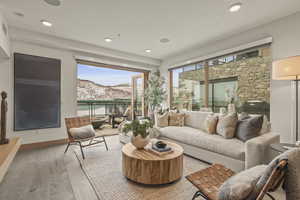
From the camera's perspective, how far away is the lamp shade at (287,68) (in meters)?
1.97

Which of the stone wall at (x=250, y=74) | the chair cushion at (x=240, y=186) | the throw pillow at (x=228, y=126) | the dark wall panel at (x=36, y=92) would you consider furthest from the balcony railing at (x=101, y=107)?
the chair cushion at (x=240, y=186)

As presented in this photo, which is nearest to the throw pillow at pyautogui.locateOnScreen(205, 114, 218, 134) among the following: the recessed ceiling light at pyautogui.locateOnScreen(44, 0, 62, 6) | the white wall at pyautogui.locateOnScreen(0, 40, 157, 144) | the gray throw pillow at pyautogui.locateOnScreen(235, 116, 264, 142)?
the gray throw pillow at pyautogui.locateOnScreen(235, 116, 264, 142)

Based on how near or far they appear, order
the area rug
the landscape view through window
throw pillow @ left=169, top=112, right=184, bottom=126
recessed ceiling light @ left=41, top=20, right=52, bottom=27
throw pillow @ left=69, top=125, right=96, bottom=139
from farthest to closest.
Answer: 1. the landscape view through window
2. throw pillow @ left=169, top=112, right=184, bottom=126
3. throw pillow @ left=69, top=125, right=96, bottom=139
4. recessed ceiling light @ left=41, top=20, right=52, bottom=27
5. the area rug

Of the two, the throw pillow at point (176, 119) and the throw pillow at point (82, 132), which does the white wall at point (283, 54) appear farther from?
the throw pillow at point (82, 132)

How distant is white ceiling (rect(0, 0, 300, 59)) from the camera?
2.23 metres

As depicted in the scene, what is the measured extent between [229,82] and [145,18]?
2.62 m

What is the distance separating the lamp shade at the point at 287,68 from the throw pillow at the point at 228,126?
35.7 inches

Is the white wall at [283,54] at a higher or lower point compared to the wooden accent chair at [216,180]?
higher

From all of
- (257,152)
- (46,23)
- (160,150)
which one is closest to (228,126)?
(257,152)

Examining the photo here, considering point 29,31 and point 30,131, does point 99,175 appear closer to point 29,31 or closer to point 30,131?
point 30,131

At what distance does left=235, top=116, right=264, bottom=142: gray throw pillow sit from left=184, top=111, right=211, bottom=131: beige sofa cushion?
89 cm

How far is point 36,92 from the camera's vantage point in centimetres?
340

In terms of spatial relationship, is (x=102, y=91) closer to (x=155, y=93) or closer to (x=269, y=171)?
(x=155, y=93)

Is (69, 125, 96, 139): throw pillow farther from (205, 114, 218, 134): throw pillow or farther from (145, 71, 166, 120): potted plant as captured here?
(205, 114, 218, 134): throw pillow
